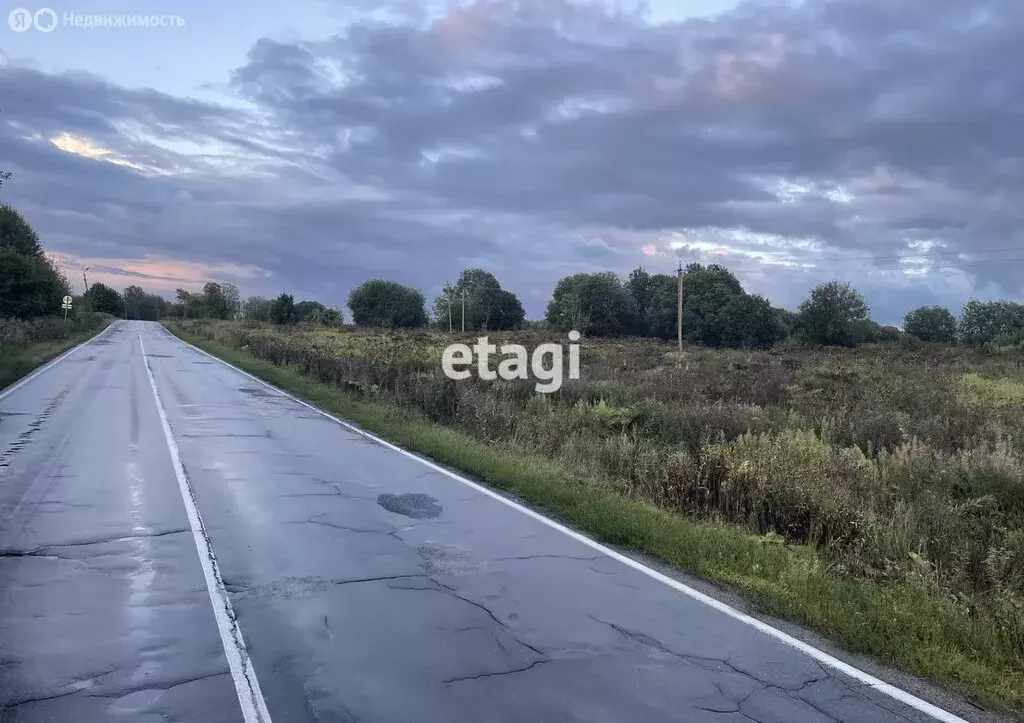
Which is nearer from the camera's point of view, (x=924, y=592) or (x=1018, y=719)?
(x=1018, y=719)

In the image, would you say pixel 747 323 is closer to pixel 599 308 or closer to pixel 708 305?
pixel 708 305

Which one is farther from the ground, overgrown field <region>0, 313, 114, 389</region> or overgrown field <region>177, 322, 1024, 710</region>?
overgrown field <region>0, 313, 114, 389</region>

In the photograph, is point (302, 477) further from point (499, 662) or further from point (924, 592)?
point (924, 592)

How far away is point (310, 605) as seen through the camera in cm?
580

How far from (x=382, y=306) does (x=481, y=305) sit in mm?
22356

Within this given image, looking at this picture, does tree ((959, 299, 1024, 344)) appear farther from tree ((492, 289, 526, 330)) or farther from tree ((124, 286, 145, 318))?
tree ((124, 286, 145, 318))

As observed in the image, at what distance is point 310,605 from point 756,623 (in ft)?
11.3

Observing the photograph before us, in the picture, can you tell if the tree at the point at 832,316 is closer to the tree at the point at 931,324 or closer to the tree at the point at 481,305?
the tree at the point at 931,324

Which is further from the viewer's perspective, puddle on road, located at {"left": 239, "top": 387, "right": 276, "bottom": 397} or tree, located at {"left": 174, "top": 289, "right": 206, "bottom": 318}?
tree, located at {"left": 174, "top": 289, "right": 206, "bottom": 318}

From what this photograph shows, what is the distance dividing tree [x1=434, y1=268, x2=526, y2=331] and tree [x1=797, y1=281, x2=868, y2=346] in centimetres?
4591

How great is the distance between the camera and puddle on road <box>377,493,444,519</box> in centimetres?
888

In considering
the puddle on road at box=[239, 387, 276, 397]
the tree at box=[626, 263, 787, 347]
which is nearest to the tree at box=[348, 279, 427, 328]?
the tree at box=[626, 263, 787, 347]

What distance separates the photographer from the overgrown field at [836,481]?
5898 mm

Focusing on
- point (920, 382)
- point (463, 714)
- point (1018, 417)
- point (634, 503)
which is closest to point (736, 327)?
point (920, 382)
